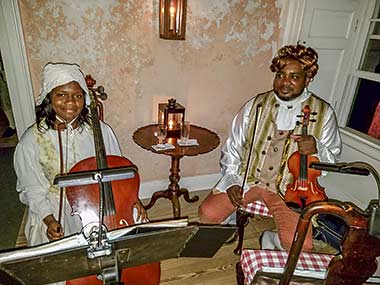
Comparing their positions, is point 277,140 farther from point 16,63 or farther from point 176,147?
point 16,63

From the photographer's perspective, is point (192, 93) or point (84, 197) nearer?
point (84, 197)

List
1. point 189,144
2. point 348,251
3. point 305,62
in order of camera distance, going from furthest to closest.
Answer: point 189,144 → point 305,62 → point 348,251

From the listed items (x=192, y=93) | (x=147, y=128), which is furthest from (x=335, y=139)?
(x=147, y=128)

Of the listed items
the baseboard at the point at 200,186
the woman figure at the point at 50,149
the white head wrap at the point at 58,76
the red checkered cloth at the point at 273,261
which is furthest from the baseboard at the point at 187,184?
the red checkered cloth at the point at 273,261

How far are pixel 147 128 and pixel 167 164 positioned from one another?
1.53ft

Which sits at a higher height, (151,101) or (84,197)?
(151,101)

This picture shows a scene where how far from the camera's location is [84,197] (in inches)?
54.5

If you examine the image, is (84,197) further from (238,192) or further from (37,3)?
(37,3)

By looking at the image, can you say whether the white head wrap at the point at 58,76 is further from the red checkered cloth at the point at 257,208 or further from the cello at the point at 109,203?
the red checkered cloth at the point at 257,208

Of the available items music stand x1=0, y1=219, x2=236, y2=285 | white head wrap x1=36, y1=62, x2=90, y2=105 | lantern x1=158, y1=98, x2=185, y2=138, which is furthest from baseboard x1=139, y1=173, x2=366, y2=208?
music stand x1=0, y1=219, x2=236, y2=285

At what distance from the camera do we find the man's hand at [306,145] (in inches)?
67.1

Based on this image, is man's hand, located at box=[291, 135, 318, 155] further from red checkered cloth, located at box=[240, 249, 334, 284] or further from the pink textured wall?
the pink textured wall

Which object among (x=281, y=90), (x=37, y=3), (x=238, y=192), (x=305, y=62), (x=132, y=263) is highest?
(x=37, y=3)

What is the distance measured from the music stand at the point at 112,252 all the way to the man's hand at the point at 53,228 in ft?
1.54
